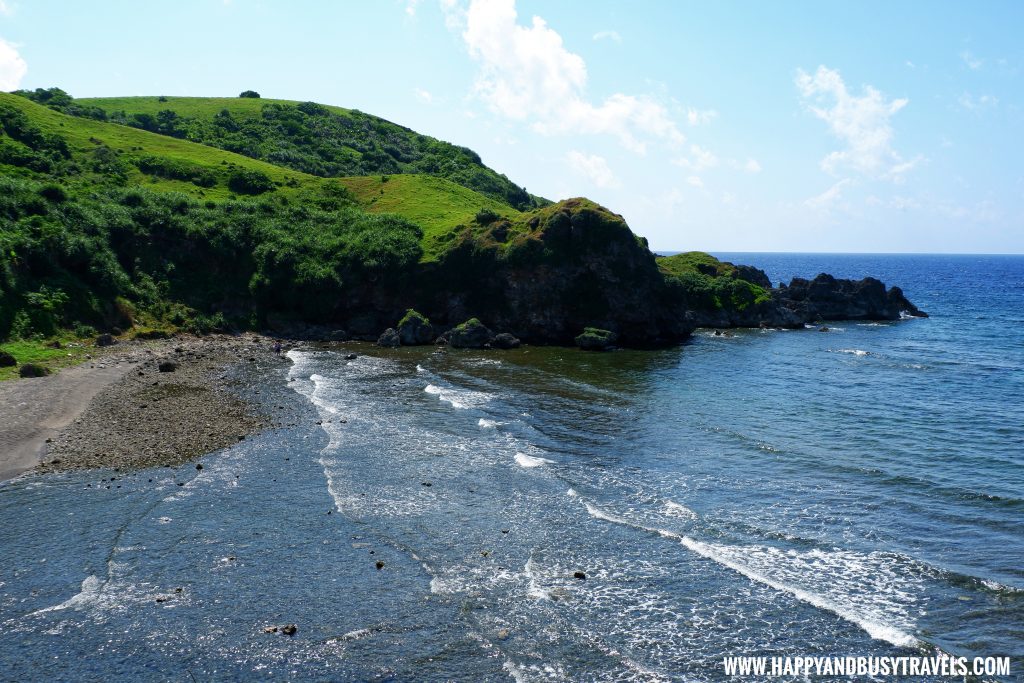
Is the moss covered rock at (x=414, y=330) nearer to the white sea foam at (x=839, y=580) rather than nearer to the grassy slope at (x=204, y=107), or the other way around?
the white sea foam at (x=839, y=580)

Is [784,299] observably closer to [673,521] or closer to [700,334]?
[700,334]

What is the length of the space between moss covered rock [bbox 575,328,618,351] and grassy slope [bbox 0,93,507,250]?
84.5ft

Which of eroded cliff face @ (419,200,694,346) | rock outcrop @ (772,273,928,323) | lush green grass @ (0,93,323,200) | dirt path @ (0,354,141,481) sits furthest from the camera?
rock outcrop @ (772,273,928,323)

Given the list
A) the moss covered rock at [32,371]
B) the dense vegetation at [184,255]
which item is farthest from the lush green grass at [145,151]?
the moss covered rock at [32,371]

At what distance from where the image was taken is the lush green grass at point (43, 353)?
53.3 metres

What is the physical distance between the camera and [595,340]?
7700cm

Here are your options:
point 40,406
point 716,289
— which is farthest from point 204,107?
point 40,406

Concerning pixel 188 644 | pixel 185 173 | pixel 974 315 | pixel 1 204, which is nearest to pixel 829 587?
pixel 188 644

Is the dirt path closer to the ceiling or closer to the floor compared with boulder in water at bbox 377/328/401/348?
closer to the floor

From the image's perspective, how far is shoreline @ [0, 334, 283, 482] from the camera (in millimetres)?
36094

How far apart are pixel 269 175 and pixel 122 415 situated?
267ft

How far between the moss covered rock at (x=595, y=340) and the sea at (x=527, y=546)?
26.2 m

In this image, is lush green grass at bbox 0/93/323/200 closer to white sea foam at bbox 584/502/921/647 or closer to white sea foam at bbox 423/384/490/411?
white sea foam at bbox 423/384/490/411

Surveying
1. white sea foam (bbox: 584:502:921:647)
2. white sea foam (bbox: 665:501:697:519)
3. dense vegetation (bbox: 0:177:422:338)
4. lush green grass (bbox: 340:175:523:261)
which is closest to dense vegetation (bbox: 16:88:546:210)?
lush green grass (bbox: 340:175:523:261)
